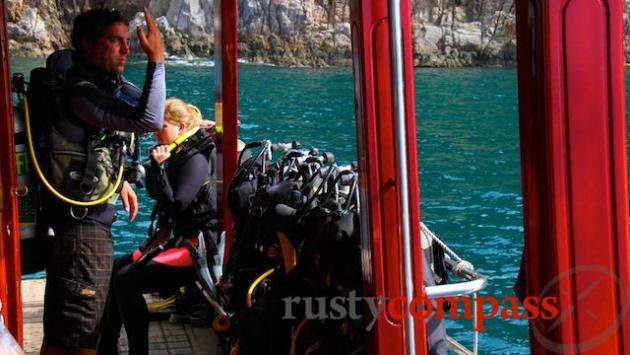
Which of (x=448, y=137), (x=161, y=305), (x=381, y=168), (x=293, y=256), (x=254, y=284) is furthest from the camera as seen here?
(x=448, y=137)

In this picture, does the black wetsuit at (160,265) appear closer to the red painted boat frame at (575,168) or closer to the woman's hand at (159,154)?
the woman's hand at (159,154)

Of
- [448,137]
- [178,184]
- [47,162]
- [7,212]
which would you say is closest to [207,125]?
[178,184]

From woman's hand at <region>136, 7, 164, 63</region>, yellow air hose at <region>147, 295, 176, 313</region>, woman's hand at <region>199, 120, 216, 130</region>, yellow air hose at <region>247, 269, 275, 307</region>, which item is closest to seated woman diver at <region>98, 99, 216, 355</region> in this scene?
woman's hand at <region>199, 120, 216, 130</region>

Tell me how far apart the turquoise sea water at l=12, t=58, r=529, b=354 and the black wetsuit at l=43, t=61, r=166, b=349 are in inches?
119

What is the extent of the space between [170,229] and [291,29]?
42.2 metres

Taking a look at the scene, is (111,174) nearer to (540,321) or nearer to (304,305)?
(304,305)

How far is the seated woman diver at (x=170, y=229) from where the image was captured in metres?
4.06

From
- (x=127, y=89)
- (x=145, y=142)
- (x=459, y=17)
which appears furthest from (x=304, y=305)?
(x=459, y=17)

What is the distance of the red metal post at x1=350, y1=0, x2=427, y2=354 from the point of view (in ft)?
7.47

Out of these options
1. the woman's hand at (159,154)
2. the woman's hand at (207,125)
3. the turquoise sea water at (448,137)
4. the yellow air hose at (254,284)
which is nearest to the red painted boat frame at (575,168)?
the yellow air hose at (254,284)

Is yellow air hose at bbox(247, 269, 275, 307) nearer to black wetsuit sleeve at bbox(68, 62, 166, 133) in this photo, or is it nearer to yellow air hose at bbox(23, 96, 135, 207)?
yellow air hose at bbox(23, 96, 135, 207)

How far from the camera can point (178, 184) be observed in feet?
14.2

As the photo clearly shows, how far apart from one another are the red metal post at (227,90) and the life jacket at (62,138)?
1.11 metres

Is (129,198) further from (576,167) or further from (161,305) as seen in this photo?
(576,167)
